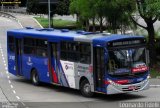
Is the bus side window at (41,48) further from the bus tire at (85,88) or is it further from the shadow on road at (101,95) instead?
the bus tire at (85,88)

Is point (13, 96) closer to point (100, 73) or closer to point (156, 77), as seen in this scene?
point (100, 73)

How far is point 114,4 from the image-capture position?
31859mm

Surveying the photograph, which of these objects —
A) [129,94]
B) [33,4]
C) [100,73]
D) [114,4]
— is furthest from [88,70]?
[33,4]

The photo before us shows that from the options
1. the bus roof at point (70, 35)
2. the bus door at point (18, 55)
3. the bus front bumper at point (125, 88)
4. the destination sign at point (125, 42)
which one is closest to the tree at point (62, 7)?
the bus roof at point (70, 35)

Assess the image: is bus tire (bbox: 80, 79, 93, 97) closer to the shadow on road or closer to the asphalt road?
the asphalt road

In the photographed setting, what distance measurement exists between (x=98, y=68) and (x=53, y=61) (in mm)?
4101

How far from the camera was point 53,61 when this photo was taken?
26.3 meters

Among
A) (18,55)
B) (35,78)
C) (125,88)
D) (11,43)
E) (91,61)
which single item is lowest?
(35,78)

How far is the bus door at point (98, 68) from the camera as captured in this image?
22.5 meters

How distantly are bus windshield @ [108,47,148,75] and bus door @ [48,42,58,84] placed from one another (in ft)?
14.3

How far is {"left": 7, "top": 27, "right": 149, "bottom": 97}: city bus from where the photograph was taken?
2245 centimetres

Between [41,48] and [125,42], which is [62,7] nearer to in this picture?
[41,48]

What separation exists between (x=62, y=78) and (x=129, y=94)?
11.1 ft

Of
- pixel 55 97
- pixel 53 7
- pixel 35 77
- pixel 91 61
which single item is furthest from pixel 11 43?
pixel 53 7
